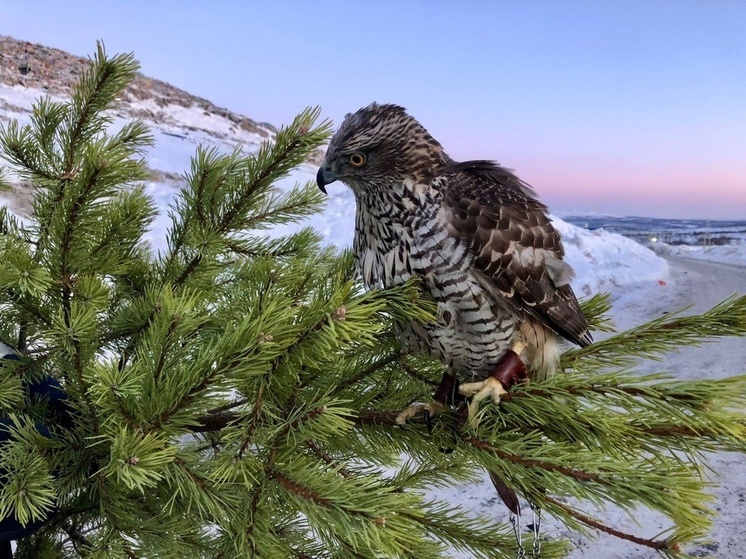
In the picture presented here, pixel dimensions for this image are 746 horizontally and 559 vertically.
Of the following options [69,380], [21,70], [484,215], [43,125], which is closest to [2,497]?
[69,380]

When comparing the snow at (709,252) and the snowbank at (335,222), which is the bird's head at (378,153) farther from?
the snow at (709,252)

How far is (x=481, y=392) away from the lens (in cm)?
94

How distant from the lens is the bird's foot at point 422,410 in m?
0.97

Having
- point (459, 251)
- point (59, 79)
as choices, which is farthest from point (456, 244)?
point (59, 79)

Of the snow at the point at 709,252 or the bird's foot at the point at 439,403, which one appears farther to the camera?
the snow at the point at 709,252

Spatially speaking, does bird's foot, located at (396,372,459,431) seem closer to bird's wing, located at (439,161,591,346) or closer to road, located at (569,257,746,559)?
bird's wing, located at (439,161,591,346)

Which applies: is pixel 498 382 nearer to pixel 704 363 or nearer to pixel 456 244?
pixel 456 244

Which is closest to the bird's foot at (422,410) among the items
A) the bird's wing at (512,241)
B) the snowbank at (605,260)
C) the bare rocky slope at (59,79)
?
the bird's wing at (512,241)

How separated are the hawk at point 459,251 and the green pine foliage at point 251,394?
2.4 inches

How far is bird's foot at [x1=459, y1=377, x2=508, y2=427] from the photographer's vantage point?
0.93 meters

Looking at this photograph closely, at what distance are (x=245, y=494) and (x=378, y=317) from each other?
1.16ft

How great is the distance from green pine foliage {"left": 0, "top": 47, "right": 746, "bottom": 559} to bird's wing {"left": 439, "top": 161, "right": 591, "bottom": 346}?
0.12 metres

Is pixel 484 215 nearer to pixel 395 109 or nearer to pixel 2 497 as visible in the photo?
pixel 395 109

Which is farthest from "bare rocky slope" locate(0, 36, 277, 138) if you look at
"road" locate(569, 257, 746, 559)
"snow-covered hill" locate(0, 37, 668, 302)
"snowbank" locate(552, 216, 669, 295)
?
"road" locate(569, 257, 746, 559)
